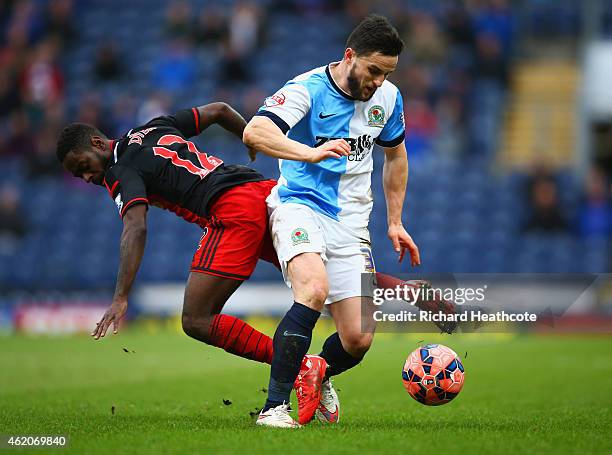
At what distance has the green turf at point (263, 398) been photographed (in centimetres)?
571

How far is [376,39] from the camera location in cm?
642

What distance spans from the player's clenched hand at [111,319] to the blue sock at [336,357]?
4.76ft

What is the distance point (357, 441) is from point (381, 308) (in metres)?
1.26

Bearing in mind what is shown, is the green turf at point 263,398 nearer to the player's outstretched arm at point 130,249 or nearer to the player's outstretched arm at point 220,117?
the player's outstretched arm at point 130,249

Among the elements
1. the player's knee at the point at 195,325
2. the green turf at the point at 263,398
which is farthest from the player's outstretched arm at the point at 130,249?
the green turf at the point at 263,398

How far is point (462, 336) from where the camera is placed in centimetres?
1677

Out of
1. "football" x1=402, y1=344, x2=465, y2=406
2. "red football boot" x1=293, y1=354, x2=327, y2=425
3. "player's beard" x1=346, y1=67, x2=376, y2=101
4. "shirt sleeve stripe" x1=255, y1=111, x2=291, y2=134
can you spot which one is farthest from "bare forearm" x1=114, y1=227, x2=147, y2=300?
"football" x1=402, y1=344, x2=465, y2=406

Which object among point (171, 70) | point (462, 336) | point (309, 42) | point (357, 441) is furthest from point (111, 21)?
point (357, 441)

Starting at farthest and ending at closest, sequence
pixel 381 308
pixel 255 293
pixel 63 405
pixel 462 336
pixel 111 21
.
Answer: pixel 111 21 → pixel 255 293 → pixel 462 336 → pixel 63 405 → pixel 381 308

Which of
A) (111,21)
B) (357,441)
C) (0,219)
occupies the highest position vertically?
(111,21)

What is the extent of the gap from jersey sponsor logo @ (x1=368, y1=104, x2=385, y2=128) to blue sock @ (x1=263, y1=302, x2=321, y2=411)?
1.36 m

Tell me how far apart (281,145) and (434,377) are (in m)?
1.84

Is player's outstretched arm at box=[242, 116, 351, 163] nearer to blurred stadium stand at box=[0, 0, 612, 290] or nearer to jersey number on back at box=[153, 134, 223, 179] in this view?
jersey number on back at box=[153, 134, 223, 179]

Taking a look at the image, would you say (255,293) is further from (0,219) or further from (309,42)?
(309,42)
